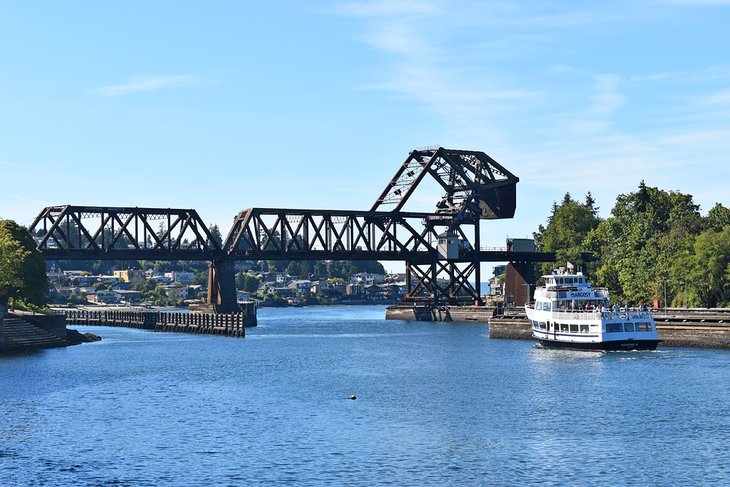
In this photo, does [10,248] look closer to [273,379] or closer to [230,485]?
[273,379]

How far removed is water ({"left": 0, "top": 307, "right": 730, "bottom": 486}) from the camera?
53125mm

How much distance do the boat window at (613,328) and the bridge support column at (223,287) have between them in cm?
8474

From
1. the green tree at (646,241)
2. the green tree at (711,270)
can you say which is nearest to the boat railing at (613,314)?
the green tree at (711,270)

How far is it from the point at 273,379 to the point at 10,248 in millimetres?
55105

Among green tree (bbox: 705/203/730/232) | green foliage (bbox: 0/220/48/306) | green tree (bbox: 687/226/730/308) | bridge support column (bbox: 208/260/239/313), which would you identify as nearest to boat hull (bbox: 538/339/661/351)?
green tree (bbox: 687/226/730/308)

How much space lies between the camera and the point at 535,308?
388 feet

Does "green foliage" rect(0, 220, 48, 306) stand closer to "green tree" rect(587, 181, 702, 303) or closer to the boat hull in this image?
the boat hull

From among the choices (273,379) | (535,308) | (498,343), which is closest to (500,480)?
(273,379)

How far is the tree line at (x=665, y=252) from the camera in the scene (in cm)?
13550

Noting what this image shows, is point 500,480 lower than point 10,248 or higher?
lower

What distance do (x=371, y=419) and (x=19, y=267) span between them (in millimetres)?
78215

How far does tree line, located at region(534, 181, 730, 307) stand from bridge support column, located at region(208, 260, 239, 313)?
58.4m

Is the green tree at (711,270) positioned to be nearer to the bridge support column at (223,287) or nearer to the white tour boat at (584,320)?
the white tour boat at (584,320)

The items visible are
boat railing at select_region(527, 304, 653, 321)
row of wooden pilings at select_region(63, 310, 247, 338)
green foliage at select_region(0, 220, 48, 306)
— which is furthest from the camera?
row of wooden pilings at select_region(63, 310, 247, 338)
